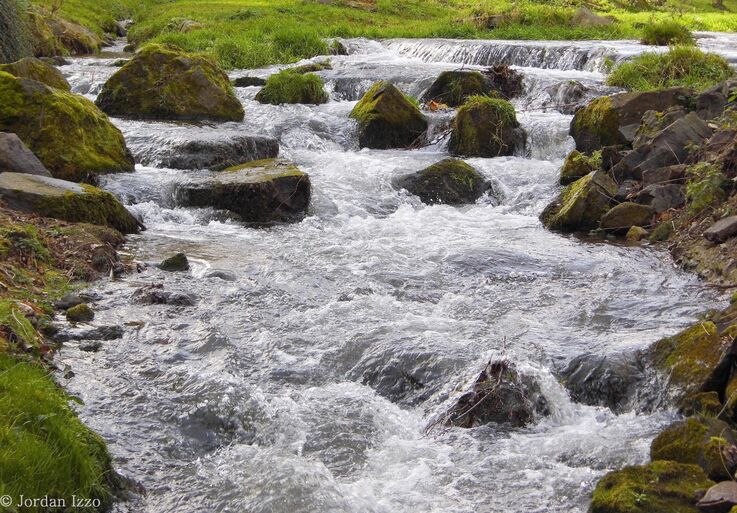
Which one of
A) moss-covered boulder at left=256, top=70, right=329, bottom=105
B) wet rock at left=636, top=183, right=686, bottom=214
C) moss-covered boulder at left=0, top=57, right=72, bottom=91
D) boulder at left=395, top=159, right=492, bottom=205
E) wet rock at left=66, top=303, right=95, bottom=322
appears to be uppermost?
moss-covered boulder at left=0, top=57, right=72, bottom=91

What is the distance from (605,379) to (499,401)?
44.9 inches

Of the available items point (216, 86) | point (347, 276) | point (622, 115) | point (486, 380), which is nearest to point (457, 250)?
point (347, 276)

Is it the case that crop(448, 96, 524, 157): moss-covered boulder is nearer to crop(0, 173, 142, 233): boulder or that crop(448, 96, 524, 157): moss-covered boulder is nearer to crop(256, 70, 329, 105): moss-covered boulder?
crop(256, 70, 329, 105): moss-covered boulder

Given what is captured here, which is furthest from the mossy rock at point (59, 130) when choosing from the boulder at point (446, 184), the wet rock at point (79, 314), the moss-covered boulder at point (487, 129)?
the moss-covered boulder at point (487, 129)

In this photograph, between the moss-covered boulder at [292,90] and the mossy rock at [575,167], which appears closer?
the mossy rock at [575,167]

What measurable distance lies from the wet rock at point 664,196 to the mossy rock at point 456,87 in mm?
7215

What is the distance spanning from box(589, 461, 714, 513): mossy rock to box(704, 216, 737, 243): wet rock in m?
5.38

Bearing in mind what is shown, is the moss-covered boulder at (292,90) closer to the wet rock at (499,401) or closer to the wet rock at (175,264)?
the wet rock at (175,264)

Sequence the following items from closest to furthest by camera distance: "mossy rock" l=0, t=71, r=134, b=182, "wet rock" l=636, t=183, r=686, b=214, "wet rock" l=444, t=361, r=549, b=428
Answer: "wet rock" l=444, t=361, r=549, b=428, "wet rock" l=636, t=183, r=686, b=214, "mossy rock" l=0, t=71, r=134, b=182

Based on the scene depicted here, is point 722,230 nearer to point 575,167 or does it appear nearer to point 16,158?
point 575,167

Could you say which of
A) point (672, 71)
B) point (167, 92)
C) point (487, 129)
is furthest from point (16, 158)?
point (672, 71)

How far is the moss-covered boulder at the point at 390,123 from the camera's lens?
51.4 feet

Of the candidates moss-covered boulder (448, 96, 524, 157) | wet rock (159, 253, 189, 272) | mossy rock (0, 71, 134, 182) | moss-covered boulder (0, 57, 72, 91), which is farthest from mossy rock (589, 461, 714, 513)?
moss-covered boulder (0, 57, 72, 91)

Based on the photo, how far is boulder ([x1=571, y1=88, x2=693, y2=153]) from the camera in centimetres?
1325
